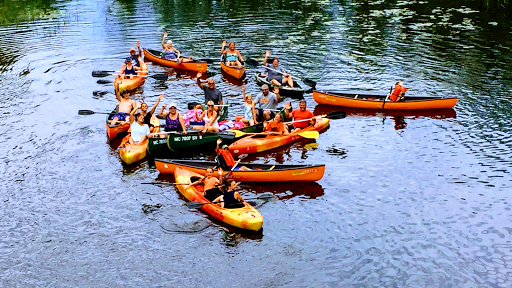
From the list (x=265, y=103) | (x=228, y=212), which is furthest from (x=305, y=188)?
(x=265, y=103)

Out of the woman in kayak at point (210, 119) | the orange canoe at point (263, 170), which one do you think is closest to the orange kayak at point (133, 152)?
the orange canoe at point (263, 170)

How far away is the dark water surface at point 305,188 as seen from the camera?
1576cm

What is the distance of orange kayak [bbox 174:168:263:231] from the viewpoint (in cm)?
1703

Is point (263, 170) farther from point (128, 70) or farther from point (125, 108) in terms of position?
point (128, 70)

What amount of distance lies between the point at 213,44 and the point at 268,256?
24.2m

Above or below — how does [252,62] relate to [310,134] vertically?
above

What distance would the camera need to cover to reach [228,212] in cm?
1752

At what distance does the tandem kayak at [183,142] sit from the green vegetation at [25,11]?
29.4 m

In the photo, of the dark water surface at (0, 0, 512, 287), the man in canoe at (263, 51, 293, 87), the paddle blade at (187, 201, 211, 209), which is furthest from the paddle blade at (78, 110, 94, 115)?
the paddle blade at (187, 201, 211, 209)

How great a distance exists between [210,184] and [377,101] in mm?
10647

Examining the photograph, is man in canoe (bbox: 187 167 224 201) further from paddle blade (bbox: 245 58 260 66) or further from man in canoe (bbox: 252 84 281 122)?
paddle blade (bbox: 245 58 260 66)

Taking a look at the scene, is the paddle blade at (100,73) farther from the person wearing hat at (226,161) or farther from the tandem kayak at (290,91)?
the person wearing hat at (226,161)

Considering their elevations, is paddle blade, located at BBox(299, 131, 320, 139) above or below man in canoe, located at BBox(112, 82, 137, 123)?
below

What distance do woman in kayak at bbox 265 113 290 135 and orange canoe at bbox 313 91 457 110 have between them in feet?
14.3
